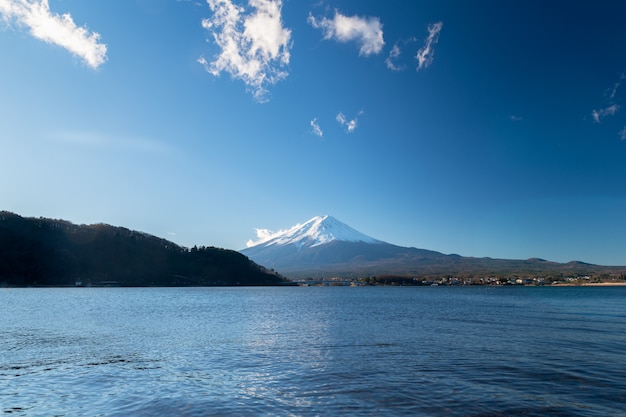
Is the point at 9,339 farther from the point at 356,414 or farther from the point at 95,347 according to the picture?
the point at 356,414

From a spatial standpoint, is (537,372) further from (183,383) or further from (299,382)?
(183,383)

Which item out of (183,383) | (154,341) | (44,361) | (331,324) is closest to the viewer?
(183,383)

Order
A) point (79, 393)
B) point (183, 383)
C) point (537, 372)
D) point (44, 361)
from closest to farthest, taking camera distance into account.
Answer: point (79, 393) < point (183, 383) < point (537, 372) < point (44, 361)

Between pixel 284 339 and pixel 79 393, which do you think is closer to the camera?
pixel 79 393

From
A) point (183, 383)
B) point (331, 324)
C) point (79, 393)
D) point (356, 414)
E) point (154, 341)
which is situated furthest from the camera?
point (331, 324)

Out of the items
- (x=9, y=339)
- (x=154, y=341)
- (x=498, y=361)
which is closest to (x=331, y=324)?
(x=154, y=341)

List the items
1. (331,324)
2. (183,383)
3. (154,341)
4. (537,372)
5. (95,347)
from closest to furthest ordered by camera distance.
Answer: (183,383), (537,372), (95,347), (154,341), (331,324)

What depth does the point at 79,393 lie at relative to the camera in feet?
58.2

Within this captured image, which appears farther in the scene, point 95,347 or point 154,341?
point 154,341

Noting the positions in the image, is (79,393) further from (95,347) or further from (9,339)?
(9,339)

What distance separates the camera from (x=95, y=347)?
1190 inches

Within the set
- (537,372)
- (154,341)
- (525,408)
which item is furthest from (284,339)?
(525,408)

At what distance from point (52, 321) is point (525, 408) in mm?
51731

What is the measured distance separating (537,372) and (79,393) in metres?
23.1
